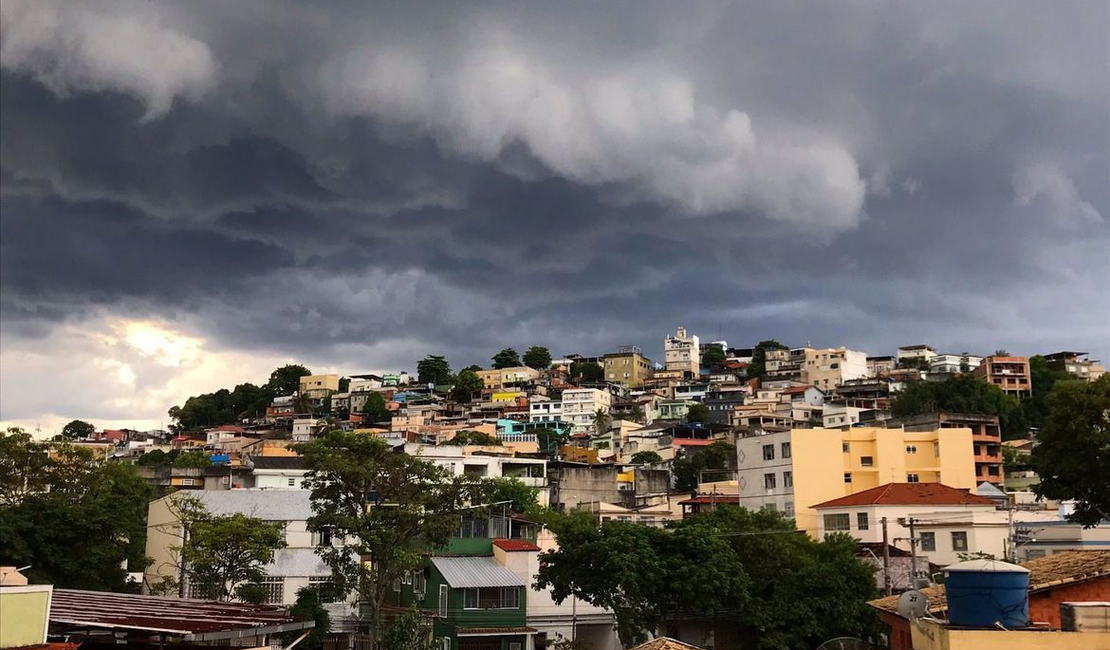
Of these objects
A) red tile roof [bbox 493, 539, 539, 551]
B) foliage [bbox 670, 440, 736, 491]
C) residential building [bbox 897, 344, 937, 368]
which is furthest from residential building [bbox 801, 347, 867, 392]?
red tile roof [bbox 493, 539, 539, 551]

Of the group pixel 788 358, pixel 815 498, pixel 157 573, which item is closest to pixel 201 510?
pixel 157 573

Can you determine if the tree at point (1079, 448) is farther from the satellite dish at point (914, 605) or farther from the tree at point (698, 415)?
the tree at point (698, 415)

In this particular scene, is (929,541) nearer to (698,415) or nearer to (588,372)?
(698,415)

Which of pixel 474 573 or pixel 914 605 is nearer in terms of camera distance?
pixel 914 605

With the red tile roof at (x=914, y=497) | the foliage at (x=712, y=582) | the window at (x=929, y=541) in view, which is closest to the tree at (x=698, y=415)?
the red tile roof at (x=914, y=497)

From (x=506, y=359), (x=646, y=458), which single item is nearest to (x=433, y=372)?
(x=506, y=359)

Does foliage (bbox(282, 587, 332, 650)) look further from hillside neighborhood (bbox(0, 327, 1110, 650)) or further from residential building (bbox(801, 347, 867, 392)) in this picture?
residential building (bbox(801, 347, 867, 392))
